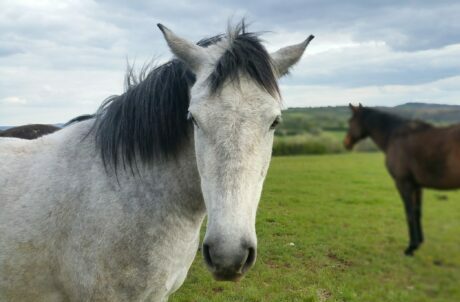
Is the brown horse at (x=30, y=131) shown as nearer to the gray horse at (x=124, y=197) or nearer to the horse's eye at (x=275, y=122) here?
the gray horse at (x=124, y=197)

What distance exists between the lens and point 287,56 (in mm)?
2885

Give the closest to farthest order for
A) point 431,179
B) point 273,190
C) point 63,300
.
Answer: point 431,179 < point 63,300 < point 273,190

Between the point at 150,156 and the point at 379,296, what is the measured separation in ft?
6.74

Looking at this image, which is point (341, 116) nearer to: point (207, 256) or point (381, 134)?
point (381, 134)

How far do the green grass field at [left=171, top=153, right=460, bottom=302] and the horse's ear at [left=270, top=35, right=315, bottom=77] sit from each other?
2.42 ft

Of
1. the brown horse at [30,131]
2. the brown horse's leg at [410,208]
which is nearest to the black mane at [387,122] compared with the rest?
the brown horse's leg at [410,208]

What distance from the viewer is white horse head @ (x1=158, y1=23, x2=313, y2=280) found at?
2025 millimetres

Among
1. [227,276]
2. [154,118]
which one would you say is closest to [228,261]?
[227,276]

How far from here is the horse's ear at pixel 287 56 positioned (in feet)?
9.41

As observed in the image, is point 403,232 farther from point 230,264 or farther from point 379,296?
point 230,264

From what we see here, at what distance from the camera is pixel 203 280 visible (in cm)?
570

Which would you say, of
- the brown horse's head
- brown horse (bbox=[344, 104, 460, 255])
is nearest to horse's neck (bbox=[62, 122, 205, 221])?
the brown horse's head

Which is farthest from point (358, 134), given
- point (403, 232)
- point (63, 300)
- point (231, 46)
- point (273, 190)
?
point (273, 190)

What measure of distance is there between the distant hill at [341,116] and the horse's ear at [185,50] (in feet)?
4.43
